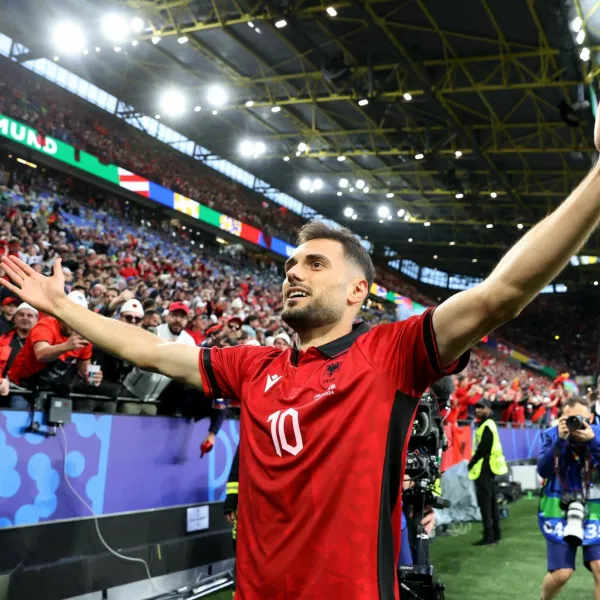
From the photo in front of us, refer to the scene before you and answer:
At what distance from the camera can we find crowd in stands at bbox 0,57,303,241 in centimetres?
1884

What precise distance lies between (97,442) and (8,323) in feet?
6.67

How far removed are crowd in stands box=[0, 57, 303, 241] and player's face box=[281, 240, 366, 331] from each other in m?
17.3

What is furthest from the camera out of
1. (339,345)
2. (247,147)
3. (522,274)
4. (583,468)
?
(247,147)

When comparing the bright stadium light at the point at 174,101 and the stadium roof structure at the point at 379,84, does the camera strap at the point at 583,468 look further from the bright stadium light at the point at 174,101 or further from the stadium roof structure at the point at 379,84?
the bright stadium light at the point at 174,101

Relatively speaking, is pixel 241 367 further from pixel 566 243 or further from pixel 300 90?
pixel 300 90

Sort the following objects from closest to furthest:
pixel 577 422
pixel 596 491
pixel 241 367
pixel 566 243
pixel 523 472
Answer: pixel 566 243, pixel 241 367, pixel 577 422, pixel 596 491, pixel 523 472

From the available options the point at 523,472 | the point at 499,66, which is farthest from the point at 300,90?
Answer: the point at 523,472

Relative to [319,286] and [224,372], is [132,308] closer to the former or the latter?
[224,372]

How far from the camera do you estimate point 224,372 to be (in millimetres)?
2326

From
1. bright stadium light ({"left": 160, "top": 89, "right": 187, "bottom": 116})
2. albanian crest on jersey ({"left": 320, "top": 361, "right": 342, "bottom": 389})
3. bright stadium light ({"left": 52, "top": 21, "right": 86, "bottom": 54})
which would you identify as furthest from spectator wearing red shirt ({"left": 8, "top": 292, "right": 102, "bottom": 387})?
bright stadium light ({"left": 160, "top": 89, "right": 187, "bottom": 116})

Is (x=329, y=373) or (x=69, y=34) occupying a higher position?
(x=69, y=34)

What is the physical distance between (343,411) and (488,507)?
8.04 meters

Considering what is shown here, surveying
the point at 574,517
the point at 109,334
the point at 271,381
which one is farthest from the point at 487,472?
the point at 109,334

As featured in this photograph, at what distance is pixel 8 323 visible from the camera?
6.30m
